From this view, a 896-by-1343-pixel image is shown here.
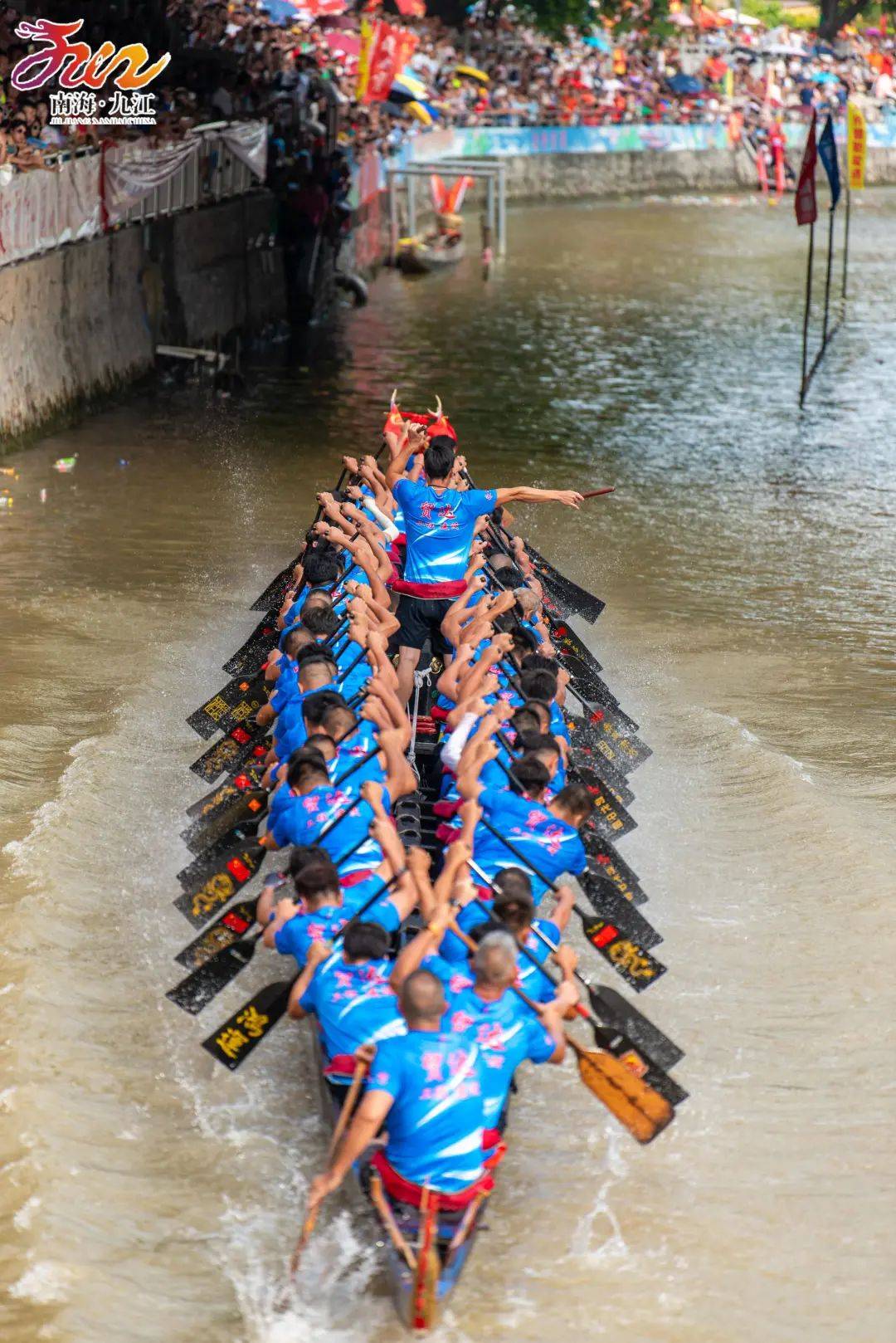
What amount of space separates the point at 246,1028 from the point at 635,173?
147 feet

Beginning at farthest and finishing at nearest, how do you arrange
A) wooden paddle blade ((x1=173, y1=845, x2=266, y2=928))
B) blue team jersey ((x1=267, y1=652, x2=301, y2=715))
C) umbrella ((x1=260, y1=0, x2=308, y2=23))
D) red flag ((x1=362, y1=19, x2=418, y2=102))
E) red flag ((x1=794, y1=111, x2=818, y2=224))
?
red flag ((x1=362, y1=19, x2=418, y2=102))
umbrella ((x1=260, y1=0, x2=308, y2=23))
red flag ((x1=794, y1=111, x2=818, y2=224))
blue team jersey ((x1=267, y1=652, x2=301, y2=715))
wooden paddle blade ((x1=173, y1=845, x2=266, y2=928))

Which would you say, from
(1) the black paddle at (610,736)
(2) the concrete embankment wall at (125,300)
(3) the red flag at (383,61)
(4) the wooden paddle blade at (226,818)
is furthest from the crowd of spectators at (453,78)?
(4) the wooden paddle blade at (226,818)

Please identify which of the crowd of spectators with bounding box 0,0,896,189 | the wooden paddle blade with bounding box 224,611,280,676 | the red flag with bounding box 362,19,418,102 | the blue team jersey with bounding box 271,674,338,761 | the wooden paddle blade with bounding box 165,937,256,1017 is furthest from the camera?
the red flag with bounding box 362,19,418,102

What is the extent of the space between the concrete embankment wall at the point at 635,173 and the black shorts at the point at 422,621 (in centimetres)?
3632

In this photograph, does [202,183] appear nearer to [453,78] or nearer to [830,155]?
[830,155]

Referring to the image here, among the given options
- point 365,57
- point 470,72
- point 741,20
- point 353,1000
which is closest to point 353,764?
point 353,1000

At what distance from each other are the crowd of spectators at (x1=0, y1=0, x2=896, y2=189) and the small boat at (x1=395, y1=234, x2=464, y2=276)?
224cm

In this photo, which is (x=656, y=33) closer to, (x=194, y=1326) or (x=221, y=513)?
(x=221, y=513)

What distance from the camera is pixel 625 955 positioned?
326 inches

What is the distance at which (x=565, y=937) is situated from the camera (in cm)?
980

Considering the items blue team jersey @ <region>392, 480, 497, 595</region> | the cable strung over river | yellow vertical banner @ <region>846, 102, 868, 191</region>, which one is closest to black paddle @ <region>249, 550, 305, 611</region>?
the cable strung over river

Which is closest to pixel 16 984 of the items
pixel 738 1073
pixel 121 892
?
pixel 121 892

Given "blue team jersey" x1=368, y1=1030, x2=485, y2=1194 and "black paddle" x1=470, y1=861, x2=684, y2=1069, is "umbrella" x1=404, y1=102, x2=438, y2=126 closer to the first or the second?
"black paddle" x1=470, y1=861, x2=684, y2=1069

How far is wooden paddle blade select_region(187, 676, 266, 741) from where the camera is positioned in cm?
1150
